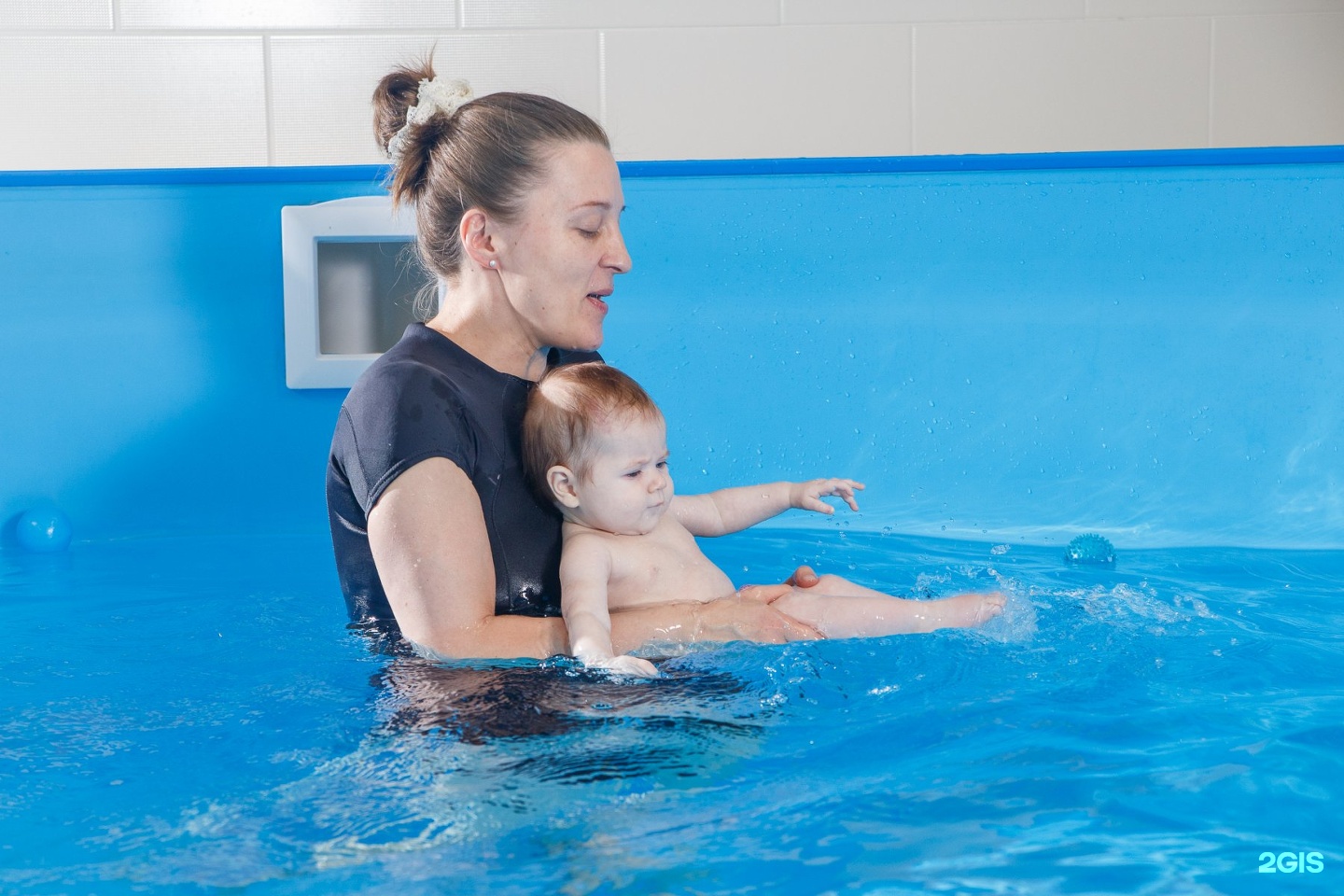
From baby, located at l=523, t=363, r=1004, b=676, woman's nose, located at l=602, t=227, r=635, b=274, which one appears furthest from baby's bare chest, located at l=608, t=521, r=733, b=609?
woman's nose, located at l=602, t=227, r=635, b=274

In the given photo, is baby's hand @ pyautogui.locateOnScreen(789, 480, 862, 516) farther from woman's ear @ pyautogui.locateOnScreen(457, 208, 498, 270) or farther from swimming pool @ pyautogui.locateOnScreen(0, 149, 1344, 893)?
woman's ear @ pyautogui.locateOnScreen(457, 208, 498, 270)

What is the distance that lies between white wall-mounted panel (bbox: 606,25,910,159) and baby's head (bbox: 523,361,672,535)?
1693 millimetres

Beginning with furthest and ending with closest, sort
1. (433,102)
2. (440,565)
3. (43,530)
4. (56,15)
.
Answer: (56,15), (43,530), (433,102), (440,565)

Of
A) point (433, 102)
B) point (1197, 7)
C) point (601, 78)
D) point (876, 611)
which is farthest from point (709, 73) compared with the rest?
point (876, 611)

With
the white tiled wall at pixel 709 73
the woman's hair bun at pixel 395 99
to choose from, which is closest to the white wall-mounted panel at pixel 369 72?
the white tiled wall at pixel 709 73

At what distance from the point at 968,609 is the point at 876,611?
13 cm

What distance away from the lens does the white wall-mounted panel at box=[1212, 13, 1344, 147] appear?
327 cm

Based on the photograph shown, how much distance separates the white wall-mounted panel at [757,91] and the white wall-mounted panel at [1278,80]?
30.9 inches

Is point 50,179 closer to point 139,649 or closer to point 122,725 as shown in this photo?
point 139,649

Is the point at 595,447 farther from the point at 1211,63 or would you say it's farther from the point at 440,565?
the point at 1211,63

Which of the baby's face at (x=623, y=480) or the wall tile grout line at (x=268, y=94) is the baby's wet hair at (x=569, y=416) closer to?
the baby's face at (x=623, y=480)

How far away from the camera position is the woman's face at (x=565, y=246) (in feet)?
5.64

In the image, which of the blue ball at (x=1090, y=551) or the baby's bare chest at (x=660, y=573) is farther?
the blue ball at (x=1090, y=551)

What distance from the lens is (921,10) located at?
327 cm
